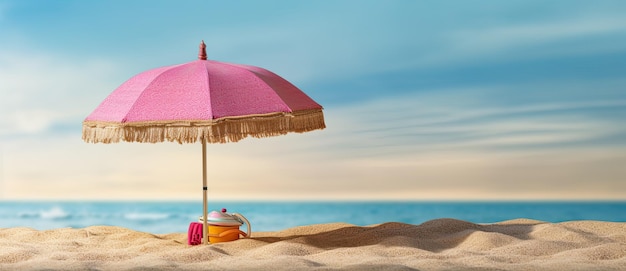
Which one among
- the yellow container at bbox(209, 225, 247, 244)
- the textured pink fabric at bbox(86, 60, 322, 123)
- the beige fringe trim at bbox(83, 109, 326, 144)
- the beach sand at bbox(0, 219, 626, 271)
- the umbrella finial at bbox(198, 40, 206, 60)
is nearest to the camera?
the beach sand at bbox(0, 219, 626, 271)

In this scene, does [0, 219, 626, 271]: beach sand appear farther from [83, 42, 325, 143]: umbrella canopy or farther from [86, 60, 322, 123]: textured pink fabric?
A: [86, 60, 322, 123]: textured pink fabric

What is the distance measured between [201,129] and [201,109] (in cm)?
21

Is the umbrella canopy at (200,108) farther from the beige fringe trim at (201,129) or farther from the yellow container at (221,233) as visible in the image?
the yellow container at (221,233)

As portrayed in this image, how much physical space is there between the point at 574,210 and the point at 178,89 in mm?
25429

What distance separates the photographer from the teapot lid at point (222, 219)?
257 inches

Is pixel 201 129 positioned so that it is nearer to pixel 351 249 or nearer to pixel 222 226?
pixel 222 226

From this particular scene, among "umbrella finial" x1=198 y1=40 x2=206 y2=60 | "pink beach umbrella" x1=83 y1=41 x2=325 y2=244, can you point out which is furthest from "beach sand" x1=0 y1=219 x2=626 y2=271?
"umbrella finial" x1=198 y1=40 x2=206 y2=60

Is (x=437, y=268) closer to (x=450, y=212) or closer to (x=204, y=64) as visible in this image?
(x=204, y=64)

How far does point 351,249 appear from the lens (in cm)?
587

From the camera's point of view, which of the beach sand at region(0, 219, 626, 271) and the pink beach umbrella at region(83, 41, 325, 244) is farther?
the pink beach umbrella at region(83, 41, 325, 244)

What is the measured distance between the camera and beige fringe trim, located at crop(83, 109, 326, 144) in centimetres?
569

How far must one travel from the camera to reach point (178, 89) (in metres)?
6.10

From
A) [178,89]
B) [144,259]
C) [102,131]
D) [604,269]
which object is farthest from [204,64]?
[604,269]

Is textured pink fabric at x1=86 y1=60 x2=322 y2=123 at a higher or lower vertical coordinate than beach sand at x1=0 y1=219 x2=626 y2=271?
higher
